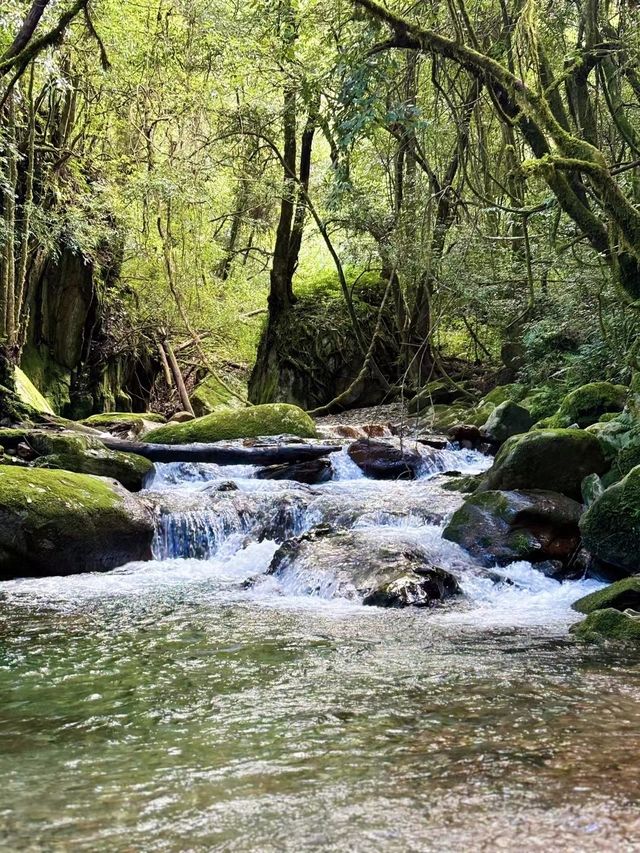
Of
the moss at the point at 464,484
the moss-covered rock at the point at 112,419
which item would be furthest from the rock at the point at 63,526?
the moss-covered rock at the point at 112,419

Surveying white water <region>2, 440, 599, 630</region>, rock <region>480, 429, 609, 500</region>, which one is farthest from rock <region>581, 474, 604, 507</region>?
white water <region>2, 440, 599, 630</region>

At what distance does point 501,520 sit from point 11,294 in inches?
390

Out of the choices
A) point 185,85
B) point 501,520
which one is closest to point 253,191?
point 185,85

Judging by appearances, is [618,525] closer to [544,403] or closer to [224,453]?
[544,403]

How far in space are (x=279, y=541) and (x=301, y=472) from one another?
2.76 meters

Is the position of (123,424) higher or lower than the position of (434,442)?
higher

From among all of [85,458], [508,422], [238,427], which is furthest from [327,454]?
[85,458]

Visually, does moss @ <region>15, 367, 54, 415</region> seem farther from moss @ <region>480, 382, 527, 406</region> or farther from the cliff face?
moss @ <region>480, 382, 527, 406</region>

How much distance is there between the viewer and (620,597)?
17.7 feet

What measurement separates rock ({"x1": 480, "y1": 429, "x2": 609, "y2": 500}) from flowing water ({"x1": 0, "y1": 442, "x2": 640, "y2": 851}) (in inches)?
88.9

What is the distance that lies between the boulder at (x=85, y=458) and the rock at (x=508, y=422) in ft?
19.3

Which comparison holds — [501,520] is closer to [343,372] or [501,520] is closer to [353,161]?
[353,161]

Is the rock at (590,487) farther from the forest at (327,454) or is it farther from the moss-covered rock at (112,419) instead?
the moss-covered rock at (112,419)

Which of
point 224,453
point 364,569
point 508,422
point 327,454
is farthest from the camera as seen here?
point 508,422
